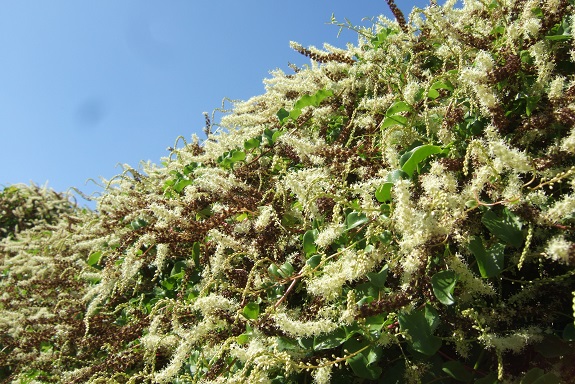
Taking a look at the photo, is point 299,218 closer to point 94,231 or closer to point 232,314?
point 232,314

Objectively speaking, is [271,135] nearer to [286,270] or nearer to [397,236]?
[286,270]

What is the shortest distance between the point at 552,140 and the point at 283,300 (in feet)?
3.76

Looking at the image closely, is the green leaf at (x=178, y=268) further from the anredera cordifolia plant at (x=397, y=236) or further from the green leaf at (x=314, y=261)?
the green leaf at (x=314, y=261)

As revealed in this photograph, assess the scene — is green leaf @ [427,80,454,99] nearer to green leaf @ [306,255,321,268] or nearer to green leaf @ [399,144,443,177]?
green leaf @ [399,144,443,177]

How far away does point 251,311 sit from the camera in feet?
5.83

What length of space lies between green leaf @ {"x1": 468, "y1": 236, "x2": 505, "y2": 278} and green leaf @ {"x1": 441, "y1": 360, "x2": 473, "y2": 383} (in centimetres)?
30

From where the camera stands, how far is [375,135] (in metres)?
2.08

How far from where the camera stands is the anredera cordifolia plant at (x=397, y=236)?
1383 millimetres

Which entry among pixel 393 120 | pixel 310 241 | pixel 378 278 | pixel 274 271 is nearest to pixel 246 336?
pixel 274 271

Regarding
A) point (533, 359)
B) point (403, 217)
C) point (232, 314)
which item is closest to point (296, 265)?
point (232, 314)

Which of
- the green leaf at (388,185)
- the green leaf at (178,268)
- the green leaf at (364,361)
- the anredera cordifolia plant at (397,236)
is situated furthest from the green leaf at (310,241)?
the green leaf at (178,268)

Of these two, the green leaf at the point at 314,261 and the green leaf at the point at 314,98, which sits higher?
the green leaf at the point at 314,98

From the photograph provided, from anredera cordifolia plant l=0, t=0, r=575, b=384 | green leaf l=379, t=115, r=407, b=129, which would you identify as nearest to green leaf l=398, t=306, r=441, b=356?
anredera cordifolia plant l=0, t=0, r=575, b=384

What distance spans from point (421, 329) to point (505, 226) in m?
0.41
